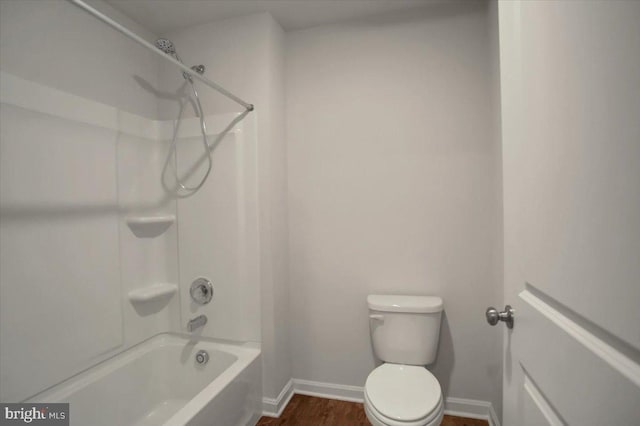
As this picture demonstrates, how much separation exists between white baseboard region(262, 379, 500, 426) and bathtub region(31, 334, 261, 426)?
0.38 ft

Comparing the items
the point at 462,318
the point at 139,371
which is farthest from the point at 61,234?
the point at 462,318

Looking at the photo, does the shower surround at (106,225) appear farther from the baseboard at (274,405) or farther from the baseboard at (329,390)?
the baseboard at (329,390)

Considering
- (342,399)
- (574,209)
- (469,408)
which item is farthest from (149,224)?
(469,408)

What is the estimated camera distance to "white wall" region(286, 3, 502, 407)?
1.74 m

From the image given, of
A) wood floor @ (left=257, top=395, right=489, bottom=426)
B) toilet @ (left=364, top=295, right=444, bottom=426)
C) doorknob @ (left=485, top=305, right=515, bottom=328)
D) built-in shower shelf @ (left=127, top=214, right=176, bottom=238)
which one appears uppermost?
built-in shower shelf @ (left=127, top=214, right=176, bottom=238)

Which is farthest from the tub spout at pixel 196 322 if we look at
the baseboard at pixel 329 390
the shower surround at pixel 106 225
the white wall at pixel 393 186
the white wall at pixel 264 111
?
the baseboard at pixel 329 390

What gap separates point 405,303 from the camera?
5.56 feet

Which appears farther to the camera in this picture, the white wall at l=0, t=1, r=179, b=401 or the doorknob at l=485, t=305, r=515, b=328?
the white wall at l=0, t=1, r=179, b=401

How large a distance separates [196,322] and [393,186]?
1.49 m

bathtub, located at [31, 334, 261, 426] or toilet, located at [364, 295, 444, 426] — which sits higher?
toilet, located at [364, 295, 444, 426]

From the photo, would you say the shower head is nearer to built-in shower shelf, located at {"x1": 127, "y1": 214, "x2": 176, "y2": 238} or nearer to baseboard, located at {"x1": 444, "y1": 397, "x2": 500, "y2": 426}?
built-in shower shelf, located at {"x1": 127, "y1": 214, "x2": 176, "y2": 238}

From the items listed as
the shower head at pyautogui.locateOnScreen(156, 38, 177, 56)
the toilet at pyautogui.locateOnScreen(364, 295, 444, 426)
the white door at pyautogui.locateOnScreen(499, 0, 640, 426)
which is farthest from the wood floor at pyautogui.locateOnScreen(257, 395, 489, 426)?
the shower head at pyautogui.locateOnScreen(156, 38, 177, 56)

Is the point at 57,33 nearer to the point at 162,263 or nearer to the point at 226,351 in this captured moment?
the point at 162,263

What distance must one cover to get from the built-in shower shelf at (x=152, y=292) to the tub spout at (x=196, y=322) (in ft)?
0.82
